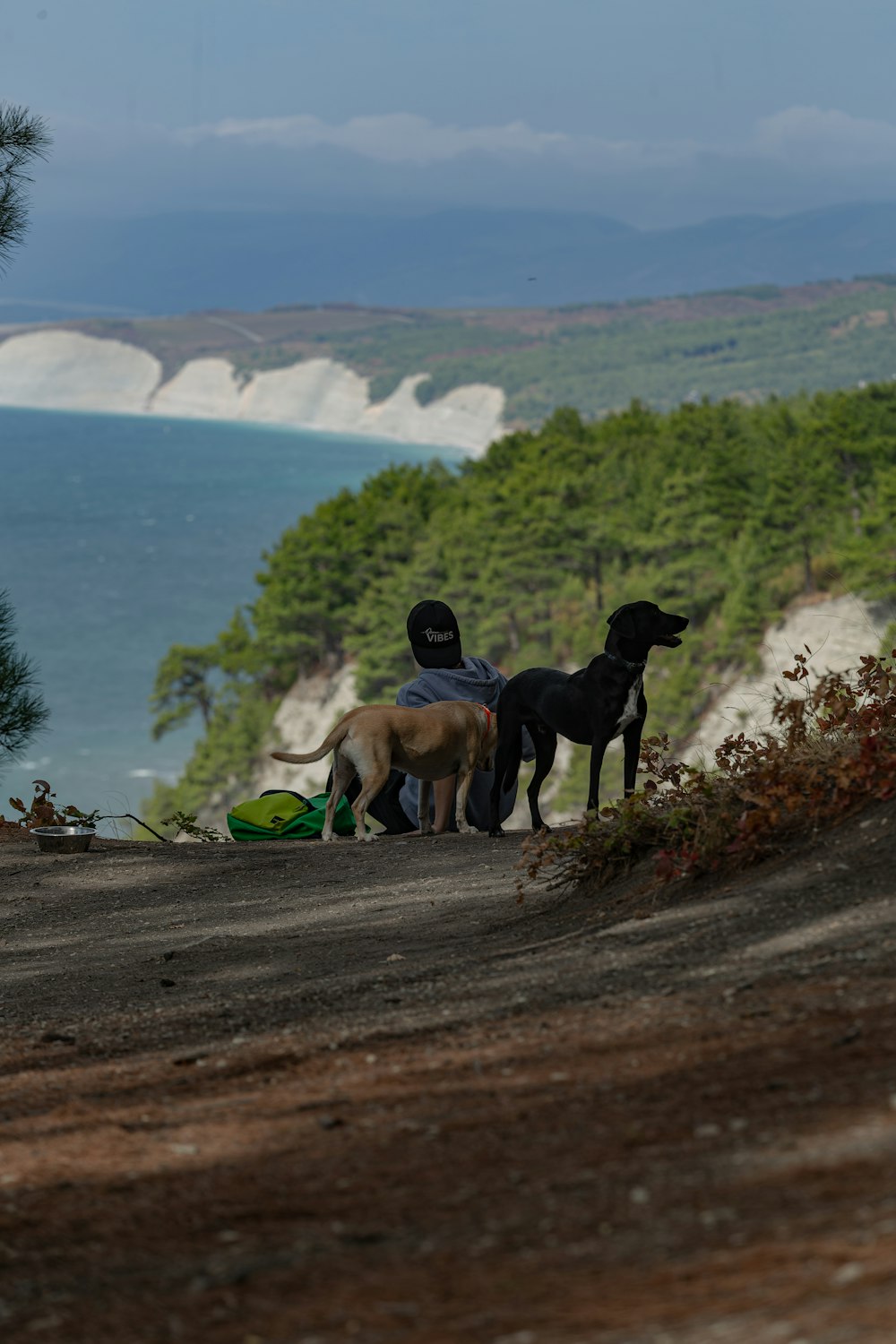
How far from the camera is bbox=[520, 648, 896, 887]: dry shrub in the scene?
6016 mm

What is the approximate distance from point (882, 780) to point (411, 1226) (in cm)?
340

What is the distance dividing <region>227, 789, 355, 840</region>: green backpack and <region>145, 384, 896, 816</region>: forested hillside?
113 feet

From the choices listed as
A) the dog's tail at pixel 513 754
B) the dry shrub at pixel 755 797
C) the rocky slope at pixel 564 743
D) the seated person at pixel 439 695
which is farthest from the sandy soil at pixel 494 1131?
the rocky slope at pixel 564 743

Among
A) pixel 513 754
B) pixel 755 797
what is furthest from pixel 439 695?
pixel 755 797

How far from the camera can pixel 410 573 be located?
203ft

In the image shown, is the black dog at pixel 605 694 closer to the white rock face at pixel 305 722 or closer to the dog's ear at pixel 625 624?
the dog's ear at pixel 625 624

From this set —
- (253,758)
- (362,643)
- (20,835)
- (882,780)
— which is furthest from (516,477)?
(882,780)

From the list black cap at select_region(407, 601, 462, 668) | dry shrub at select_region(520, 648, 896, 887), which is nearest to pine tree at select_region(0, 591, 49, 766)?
black cap at select_region(407, 601, 462, 668)

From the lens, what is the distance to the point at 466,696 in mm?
10562

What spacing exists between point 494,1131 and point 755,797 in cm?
283

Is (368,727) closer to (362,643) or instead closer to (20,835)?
(20,835)

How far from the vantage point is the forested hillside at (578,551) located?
53.1 metres

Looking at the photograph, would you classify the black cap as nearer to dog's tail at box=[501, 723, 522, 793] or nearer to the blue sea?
dog's tail at box=[501, 723, 522, 793]

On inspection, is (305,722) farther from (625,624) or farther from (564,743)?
(625,624)
